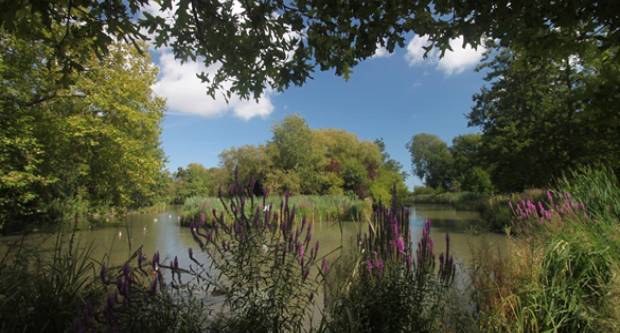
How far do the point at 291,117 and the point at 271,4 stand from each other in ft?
67.0

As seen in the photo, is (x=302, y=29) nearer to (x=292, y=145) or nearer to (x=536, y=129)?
(x=536, y=129)

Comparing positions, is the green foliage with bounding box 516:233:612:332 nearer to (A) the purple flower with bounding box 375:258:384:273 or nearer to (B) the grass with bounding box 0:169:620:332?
(B) the grass with bounding box 0:169:620:332

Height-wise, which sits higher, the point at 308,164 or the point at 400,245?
the point at 308,164

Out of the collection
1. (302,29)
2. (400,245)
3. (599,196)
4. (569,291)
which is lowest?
(569,291)

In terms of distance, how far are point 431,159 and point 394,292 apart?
199ft

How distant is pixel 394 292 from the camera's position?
1.86m

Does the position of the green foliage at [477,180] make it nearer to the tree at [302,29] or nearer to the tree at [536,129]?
the tree at [536,129]

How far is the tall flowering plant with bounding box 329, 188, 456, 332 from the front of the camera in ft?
6.05

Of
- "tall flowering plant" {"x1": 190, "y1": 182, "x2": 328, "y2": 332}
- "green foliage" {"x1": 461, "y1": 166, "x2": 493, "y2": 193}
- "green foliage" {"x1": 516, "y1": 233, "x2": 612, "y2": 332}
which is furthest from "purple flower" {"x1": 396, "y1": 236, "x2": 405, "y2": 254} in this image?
"green foliage" {"x1": 461, "y1": 166, "x2": 493, "y2": 193}

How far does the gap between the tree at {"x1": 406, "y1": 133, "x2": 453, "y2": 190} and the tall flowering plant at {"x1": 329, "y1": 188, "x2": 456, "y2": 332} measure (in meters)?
54.4

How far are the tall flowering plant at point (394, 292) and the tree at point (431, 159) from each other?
5441 cm

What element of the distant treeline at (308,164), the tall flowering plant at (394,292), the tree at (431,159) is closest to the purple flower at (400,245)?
the tall flowering plant at (394,292)

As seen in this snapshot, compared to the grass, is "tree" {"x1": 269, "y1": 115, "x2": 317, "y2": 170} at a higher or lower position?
A: higher

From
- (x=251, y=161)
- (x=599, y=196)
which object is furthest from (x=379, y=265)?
(x=251, y=161)
